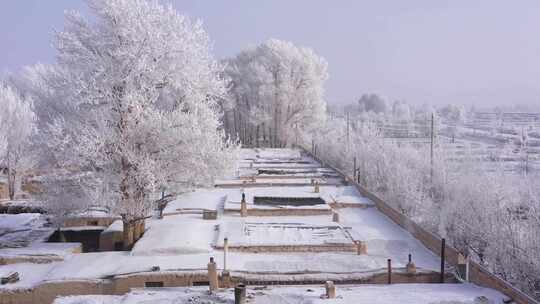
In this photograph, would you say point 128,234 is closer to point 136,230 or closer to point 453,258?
point 136,230

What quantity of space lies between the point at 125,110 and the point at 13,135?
2112cm

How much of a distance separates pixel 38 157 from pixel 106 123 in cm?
251

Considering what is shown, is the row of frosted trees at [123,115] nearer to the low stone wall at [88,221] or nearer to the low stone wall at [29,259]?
the low stone wall at [29,259]

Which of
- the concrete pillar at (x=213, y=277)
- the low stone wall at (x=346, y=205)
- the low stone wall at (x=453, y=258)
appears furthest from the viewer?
the low stone wall at (x=346, y=205)

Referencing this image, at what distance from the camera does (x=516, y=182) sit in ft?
77.6

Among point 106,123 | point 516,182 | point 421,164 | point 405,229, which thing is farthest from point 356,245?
point 421,164

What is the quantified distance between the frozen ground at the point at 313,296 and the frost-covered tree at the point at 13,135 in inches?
859

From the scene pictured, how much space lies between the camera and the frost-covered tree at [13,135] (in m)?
30.7

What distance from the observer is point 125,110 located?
14992 millimetres

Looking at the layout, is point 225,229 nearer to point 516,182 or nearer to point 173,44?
point 173,44

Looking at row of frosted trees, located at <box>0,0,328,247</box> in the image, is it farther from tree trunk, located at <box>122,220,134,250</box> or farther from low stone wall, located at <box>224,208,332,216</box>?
low stone wall, located at <box>224,208,332,216</box>

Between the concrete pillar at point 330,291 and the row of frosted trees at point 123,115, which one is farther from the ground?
the row of frosted trees at point 123,115

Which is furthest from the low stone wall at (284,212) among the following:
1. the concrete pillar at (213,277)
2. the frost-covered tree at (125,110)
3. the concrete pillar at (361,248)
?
the concrete pillar at (213,277)

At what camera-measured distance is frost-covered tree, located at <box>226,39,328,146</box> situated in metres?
52.7
